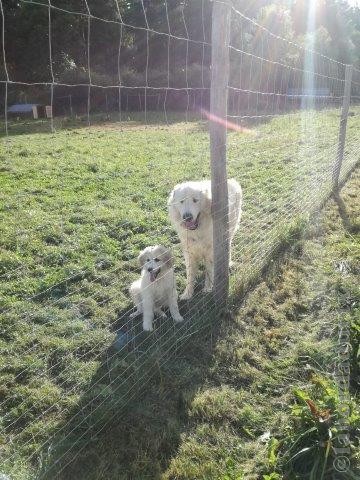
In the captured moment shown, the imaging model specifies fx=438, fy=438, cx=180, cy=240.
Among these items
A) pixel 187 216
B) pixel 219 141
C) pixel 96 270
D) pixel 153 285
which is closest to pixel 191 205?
pixel 187 216

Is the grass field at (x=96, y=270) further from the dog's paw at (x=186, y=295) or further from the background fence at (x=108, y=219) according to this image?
the dog's paw at (x=186, y=295)

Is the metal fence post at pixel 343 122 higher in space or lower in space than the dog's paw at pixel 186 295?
higher

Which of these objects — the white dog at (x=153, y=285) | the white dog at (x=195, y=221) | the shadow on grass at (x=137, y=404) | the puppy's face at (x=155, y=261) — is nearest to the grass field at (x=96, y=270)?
the shadow on grass at (x=137, y=404)

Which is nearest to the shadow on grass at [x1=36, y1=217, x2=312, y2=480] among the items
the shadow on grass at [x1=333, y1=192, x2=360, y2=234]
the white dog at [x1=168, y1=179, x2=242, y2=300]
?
the white dog at [x1=168, y1=179, x2=242, y2=300]

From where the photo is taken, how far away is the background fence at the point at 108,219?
2.72 metres

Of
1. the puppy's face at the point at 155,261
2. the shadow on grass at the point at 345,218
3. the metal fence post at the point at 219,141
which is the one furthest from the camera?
the shadow on grass at the point at 345,218

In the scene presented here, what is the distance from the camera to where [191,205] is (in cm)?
378

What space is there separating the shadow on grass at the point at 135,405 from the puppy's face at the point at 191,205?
2.64 ft

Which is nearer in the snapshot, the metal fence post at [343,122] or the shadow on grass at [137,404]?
the shadow on grass at [137,404]

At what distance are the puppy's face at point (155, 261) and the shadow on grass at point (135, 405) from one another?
0.45 m

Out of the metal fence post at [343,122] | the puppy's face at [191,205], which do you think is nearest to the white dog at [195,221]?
the puppy's face at [191,205]

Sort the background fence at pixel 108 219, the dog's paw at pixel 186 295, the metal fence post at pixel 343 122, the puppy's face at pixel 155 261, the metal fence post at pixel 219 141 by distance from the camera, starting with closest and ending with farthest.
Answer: the background fence at pixel 108 219
the metal fence post at pixel 219 141
the puppy's face at pixel 155 261
the dog's paw at pixel 186 295
the metal fence post at pixel 343 122

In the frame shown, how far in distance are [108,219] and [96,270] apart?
4.72 ft

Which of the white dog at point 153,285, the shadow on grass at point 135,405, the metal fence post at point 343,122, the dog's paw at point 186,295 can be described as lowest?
the shadow on grass at point 135,405
